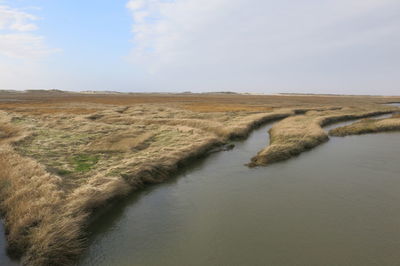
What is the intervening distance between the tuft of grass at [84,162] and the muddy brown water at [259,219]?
4710 millimetres

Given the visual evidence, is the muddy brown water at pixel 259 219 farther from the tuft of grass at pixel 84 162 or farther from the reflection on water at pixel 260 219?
the tuft of grass at pixel 84 162

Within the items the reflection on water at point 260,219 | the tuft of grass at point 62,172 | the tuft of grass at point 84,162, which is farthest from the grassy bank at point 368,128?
the tuft of grass at point 62,172

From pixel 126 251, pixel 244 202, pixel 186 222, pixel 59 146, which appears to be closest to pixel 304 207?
pixel 244 202

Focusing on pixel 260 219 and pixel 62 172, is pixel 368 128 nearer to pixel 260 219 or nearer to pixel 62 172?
pixel 260 219

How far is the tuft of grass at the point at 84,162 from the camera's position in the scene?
55.4 feet

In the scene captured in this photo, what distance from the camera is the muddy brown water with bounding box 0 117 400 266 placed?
9.16 m

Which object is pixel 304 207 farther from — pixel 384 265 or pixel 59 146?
pixel 59 146

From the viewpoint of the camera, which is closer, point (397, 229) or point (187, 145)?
point (397, 229)

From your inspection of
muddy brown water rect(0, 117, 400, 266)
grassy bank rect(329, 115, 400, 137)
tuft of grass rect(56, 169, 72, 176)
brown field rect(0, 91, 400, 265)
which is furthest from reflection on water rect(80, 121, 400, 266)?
grassy bank rect(329, 115, 400, 137)

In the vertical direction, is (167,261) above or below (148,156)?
below

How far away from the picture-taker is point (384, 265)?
8.48 metres

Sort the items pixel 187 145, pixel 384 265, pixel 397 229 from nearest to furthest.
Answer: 1. pixel 384 265
2. pixel 397 229
3. pixel 187 145

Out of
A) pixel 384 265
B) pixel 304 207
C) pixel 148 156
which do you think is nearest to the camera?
pixel 384 265

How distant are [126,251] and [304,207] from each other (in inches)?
321
